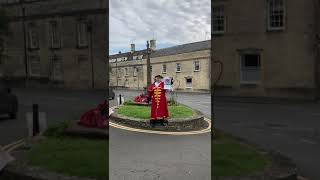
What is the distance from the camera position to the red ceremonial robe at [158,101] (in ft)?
14.1

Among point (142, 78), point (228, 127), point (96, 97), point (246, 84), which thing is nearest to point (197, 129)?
point (142, 78)

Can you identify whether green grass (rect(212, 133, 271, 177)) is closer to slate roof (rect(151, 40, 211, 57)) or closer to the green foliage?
the green foliage

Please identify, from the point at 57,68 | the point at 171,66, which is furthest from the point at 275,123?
the point at 171,66

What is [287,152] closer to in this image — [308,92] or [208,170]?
[208,170]

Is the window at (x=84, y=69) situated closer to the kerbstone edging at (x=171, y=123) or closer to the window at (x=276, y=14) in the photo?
the kerbstone edging at (x=171, y=123)

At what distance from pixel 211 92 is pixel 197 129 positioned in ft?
1.17

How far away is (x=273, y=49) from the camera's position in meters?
28.7

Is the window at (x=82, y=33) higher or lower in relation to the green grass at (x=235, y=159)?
higher

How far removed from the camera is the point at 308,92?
2714 cm

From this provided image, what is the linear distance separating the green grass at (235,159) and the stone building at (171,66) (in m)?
1.90

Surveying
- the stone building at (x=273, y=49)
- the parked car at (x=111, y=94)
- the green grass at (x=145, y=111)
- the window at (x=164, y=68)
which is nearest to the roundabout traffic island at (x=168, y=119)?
the green grass at (x=145, y=111)

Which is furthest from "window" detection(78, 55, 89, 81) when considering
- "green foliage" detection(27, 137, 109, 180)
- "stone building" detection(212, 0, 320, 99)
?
"stone building" detection(212, 0, 320, 99)

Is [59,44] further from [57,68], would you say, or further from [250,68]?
[250,68]

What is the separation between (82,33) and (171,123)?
132 cm
